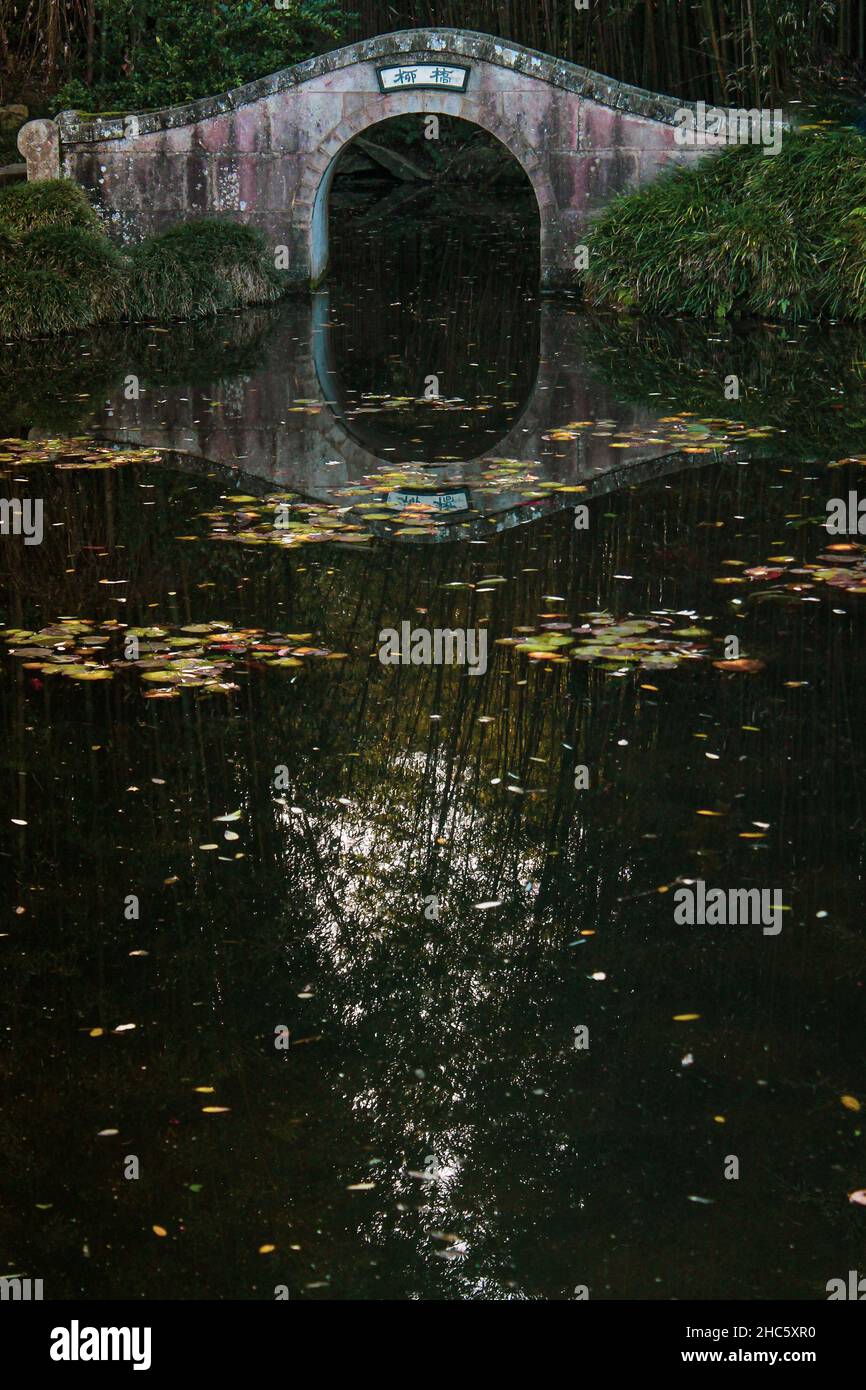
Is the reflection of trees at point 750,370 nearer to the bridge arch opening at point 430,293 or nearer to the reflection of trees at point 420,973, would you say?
the bridge arch opening at point 430,293

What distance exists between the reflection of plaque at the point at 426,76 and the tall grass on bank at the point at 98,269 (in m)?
1.94

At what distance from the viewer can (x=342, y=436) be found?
35.3 feet

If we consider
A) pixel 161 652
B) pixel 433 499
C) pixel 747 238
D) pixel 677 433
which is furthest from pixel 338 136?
pixel 161 652

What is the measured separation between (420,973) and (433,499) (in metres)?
4.85

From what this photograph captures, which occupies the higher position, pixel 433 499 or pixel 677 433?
pixel 677 433

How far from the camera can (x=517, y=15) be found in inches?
868

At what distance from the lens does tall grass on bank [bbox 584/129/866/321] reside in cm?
1427

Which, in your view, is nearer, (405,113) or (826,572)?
(826,572)

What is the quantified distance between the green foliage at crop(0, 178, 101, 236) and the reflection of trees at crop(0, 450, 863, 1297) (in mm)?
9099

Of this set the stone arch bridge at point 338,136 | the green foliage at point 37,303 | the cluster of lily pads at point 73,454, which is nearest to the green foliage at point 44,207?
the green foliage at point 37,303

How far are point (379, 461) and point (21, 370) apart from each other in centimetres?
432

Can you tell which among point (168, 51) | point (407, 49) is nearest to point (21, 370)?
point (407, 49)

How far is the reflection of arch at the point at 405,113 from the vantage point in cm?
1594

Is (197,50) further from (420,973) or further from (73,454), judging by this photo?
(420,973)
